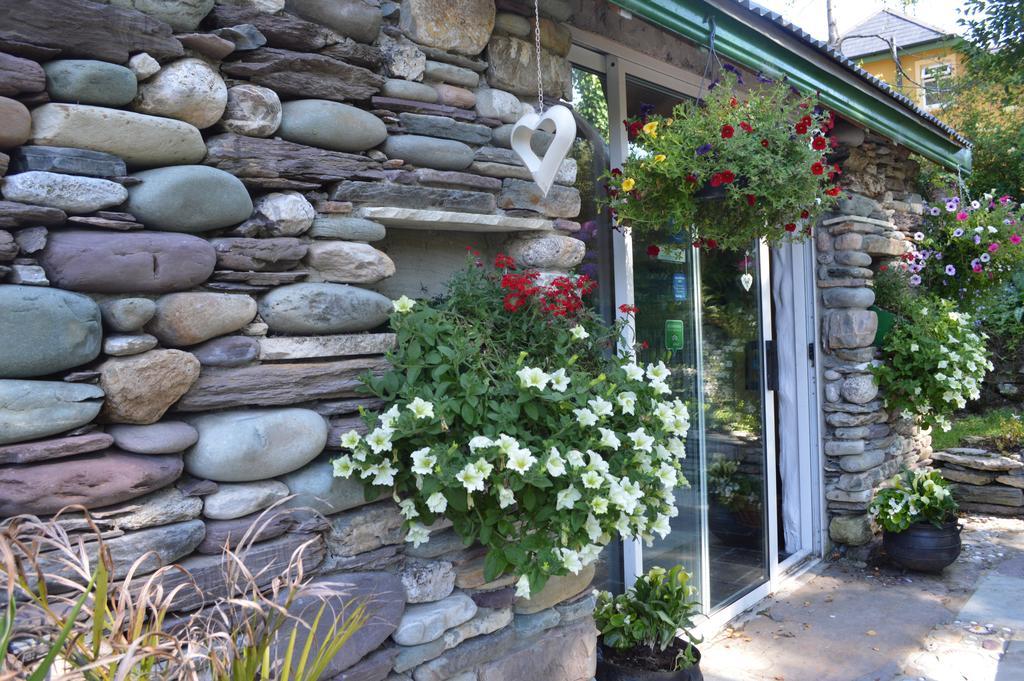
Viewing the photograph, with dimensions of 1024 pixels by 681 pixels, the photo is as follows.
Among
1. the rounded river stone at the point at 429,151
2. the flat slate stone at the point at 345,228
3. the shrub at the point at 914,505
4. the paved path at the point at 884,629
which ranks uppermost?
the rounded river stone at the point at 429,151

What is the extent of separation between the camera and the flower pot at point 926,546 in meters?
4.41

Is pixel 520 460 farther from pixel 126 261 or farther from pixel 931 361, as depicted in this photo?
pixel 931 361

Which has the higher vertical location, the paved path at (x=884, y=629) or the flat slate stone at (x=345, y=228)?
the flat slate stone at (x=345, y=228)

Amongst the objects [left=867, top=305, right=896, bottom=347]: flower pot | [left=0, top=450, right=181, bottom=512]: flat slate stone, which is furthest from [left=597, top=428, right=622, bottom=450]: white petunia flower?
[left=867, top=305, right=896, bottom=347]: flower pot

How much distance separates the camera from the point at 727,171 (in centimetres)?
249

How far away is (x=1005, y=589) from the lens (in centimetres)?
429

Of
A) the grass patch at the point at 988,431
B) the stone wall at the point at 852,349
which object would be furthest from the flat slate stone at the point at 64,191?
the grass patch at the point at 988,431

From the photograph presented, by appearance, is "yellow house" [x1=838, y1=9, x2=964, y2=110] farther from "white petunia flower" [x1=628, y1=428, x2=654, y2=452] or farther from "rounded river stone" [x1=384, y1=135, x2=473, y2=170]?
"white petunia flower" [x1=628, y1=428, x2=654, y2=452]

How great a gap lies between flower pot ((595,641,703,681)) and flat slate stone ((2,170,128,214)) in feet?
6.91

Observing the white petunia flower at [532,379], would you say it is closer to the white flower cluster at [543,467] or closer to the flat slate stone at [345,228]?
the white flower cluster at [543,467]

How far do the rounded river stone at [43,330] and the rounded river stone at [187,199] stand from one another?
0.23 m

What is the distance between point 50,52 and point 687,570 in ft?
10.3

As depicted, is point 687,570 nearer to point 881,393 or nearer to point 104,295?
point 881,393

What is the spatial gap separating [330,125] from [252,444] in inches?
30.6
